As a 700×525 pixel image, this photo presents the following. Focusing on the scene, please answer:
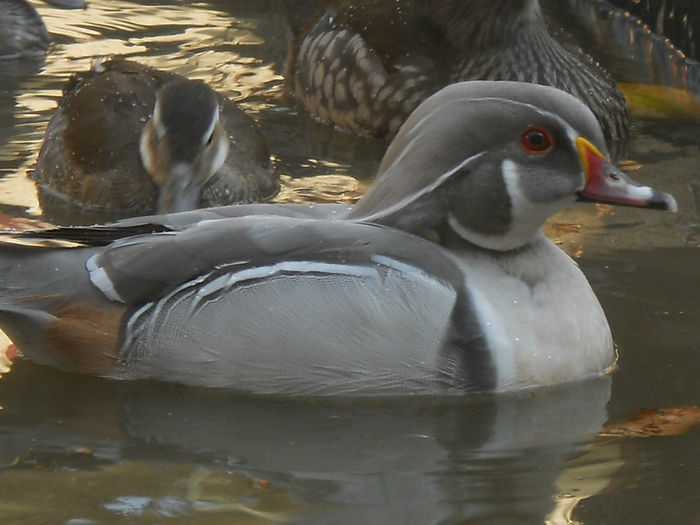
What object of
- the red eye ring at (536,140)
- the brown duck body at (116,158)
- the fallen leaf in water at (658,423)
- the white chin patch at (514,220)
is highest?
the red eye ring at (536,140)

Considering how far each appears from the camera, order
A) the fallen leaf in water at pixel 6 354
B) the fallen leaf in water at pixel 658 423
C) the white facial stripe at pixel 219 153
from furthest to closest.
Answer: the white facial stripe at pixel 219 153 → the fallen leaf in water at pixel 6 354 → the fallen leaf in water at pixel 658 423

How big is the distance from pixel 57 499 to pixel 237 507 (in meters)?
0.54

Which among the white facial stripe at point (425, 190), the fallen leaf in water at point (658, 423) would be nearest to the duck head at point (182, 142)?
the white facial stripe at point (425, 190)

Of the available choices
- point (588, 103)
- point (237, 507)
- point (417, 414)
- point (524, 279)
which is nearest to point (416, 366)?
point (417, 414)

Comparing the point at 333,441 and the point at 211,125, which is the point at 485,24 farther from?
the point at 333,441

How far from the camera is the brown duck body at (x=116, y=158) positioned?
21.8ft

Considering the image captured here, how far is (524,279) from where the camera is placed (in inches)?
192

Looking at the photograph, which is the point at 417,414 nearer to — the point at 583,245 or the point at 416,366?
the point at 416,366

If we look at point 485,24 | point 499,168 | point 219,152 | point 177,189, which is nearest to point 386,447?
point 499,168

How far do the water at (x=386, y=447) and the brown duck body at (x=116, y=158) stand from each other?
165 cm

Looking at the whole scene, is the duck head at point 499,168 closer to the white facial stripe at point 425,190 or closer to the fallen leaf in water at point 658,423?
the white facial stripe at point 425,190

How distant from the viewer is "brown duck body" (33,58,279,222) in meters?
6.64

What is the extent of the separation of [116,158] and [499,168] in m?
2.55

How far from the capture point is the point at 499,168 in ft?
15.7
